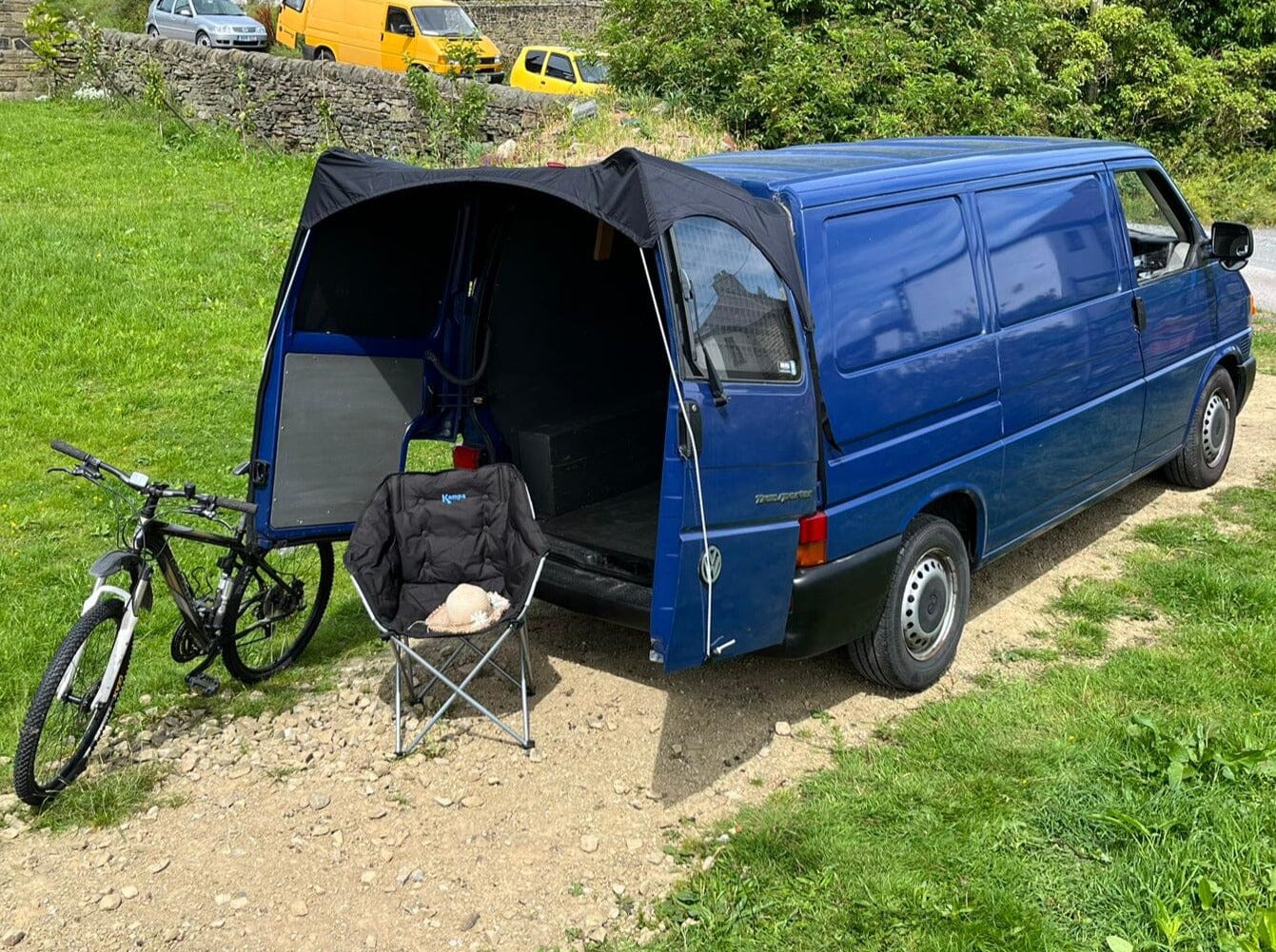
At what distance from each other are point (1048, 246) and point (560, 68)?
18.9 metres

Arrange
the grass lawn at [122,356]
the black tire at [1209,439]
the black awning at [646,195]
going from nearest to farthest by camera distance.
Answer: the black awning at [646,195] → the grass lawn at [122,356] → the black tire at [1209,439]

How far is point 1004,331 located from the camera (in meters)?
5.51

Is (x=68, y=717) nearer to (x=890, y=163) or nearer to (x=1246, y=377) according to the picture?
(x=890, y=163)

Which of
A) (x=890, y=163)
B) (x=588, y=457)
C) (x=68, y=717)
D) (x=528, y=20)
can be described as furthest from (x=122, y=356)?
(x=528, y=20)

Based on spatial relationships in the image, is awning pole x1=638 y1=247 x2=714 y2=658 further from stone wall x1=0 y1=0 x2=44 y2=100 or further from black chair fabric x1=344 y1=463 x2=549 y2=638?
stone wall x1=0 y1=0 x2=44 y2=100

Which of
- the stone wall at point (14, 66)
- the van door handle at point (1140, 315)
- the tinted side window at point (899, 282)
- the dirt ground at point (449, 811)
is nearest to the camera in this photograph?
the dirt ground at point (449, 811)

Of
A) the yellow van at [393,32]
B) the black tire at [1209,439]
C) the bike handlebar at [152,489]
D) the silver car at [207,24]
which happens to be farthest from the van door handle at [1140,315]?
the silver car at [207,24]

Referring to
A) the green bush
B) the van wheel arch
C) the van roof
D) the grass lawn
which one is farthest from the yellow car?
the van wheel arch

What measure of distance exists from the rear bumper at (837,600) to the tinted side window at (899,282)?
2.45 feet

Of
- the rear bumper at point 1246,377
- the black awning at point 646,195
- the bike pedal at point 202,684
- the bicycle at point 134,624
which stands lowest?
the bike pedal at point 202,684

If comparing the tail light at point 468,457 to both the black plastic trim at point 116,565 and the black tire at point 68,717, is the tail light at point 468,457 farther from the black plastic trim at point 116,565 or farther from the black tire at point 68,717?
the black tire at point 68,717

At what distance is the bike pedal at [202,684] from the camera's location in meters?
5.21

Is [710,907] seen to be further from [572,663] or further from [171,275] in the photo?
[171,275]

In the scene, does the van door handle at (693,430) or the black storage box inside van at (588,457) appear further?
the black storage box inside van at (588,457)
